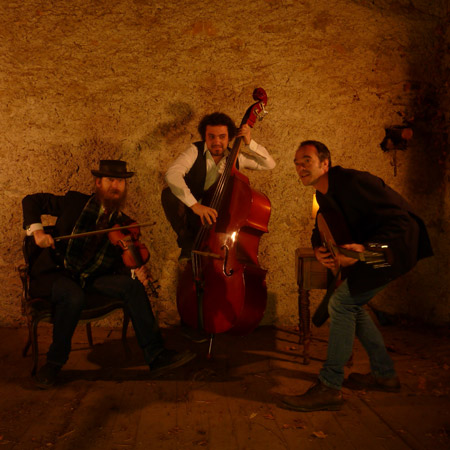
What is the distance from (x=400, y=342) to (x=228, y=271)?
1.79 m

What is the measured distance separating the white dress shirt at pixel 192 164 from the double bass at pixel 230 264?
274 millimetres

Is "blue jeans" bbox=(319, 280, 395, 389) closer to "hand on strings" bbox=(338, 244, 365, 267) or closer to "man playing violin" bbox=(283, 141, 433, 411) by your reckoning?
"man playing violin" bbox=(283, 141, 433, 411)

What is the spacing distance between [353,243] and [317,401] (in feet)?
3.01

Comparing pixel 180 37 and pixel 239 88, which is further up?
pixel 180 37

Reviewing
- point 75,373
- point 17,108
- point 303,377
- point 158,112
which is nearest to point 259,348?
point 303,377

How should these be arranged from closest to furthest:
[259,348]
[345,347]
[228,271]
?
[345,347] < [228,271] < [259,348]

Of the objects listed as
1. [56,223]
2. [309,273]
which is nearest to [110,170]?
[56,223]

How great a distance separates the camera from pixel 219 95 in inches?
156

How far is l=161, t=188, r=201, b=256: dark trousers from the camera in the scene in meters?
3.47

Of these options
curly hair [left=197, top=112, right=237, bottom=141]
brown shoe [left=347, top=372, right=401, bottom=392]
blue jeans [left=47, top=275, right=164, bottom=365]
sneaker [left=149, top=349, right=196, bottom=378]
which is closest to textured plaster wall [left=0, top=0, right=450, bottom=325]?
curly hair [left=197, top=112, right=237, bottom=141]

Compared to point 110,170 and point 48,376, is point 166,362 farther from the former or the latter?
point 110,170

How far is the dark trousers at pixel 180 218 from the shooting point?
11.4 feet

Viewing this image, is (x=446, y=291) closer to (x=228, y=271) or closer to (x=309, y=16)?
(x=228, y=271)

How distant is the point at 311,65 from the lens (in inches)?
158
